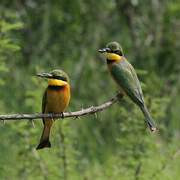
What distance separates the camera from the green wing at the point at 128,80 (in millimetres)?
3947

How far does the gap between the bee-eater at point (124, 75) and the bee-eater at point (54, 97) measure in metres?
0.25

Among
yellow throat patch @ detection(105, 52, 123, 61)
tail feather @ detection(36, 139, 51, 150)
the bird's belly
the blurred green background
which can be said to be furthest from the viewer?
the blurred green background

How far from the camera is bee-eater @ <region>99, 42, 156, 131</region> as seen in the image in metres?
3.94

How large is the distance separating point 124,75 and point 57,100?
1.23ft

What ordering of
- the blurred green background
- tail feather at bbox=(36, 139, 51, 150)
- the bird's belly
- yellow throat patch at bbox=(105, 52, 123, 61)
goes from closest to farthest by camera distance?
tail feather at bbox=(36, 139, 51, 150)
the bird's belly
yellow throat patch at bbox=(105, 52, 123, 61)
the blurred green background

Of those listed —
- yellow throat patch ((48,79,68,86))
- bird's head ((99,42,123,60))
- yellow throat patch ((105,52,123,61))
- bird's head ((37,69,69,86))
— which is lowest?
yellow throat patch ((48,79,68,86))

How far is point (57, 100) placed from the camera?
409 centimetres

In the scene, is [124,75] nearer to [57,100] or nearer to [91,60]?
[57,100]

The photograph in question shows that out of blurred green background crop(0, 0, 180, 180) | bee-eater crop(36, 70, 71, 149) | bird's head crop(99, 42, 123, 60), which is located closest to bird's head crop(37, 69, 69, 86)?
bee-eater crop(36, 70, 71, 149)

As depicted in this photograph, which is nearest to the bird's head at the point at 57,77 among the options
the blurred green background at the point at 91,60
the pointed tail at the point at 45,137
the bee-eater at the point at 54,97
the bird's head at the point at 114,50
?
the bee-eater at the point at 54,97

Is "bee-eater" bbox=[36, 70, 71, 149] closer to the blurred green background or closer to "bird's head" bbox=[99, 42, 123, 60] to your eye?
"bird's head" bbox=[99, 42, 123, 60]

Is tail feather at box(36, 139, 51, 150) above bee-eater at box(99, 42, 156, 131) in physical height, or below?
below

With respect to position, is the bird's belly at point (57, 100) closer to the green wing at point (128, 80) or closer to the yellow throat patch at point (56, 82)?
the yellow throat patch at point (56, 82)

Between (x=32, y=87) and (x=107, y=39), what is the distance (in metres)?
1.04
